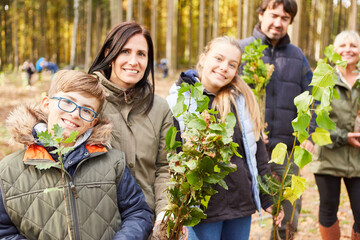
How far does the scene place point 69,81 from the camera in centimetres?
173

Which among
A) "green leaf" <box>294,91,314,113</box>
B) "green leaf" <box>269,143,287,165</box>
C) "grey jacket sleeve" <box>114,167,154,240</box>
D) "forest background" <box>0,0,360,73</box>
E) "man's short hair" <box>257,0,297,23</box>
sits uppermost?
"forest background" <box>0,0,360,73</box>

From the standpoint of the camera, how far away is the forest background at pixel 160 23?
20.8m

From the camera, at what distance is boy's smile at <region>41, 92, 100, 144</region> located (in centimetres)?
167

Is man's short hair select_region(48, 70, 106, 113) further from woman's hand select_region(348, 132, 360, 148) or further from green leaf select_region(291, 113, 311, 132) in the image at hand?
woman's hand select_region(348, 132, 360, 148)

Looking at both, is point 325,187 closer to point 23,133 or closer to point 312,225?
point 312,225

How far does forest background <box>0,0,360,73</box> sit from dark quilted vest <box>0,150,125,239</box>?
16648 millimetres

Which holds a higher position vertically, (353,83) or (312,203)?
(353,83)

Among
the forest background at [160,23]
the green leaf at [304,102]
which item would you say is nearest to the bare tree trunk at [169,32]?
the forest background at [160,23]

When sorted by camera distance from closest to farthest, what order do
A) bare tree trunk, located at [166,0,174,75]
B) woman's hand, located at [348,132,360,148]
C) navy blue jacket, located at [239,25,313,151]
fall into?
1. woman's hand, located at [348,132,360,148]
2. navy blue jacket, located at [239,25,313,151]
3. bare tree trunk, located at [166,0,174,75]

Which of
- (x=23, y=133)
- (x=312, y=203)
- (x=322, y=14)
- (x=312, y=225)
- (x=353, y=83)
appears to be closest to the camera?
(x=23, y=133)

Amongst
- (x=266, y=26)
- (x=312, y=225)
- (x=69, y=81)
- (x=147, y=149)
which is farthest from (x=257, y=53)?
(x=312, y=225)

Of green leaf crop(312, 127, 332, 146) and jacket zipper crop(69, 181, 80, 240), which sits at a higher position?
green leaf crop(312, 127, 332, 146)

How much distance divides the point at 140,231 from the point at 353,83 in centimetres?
238

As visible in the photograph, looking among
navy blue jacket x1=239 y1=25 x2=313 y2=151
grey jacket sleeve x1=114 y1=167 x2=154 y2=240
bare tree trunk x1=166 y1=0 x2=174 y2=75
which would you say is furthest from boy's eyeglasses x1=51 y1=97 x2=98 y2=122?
bare tree trunk x1=166 y1=0 x2=174 y2=75
